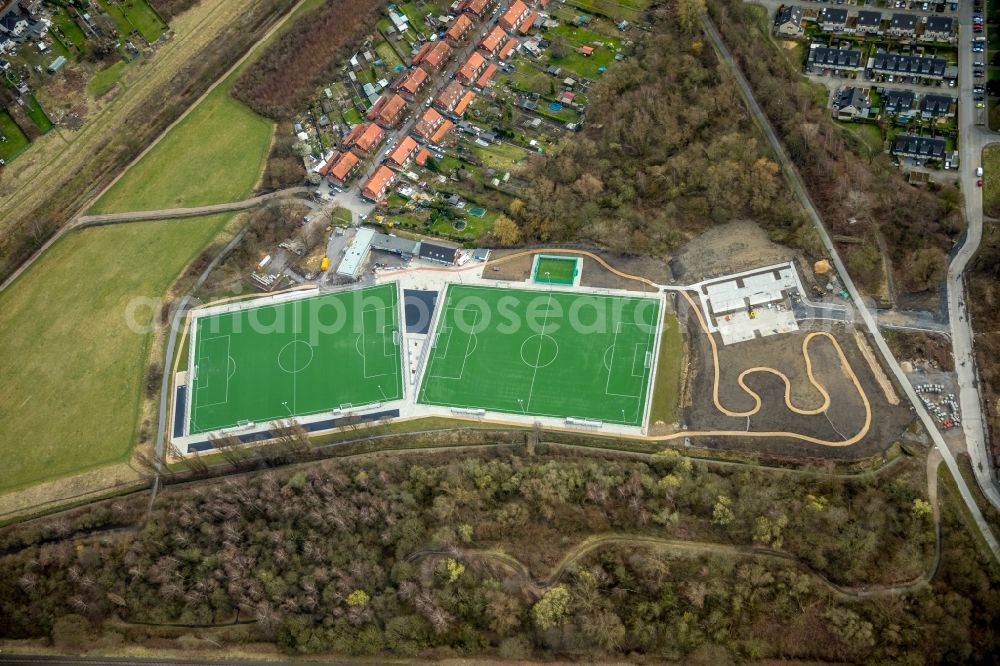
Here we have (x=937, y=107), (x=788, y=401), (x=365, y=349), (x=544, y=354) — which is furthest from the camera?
(x=937, y=107)

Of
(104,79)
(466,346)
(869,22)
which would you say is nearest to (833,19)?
(869,22)

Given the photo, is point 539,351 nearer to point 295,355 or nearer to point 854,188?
point 295,355

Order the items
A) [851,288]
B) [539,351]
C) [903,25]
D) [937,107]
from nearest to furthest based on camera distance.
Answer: [851,288], [539,351], [937,107], [903,25]

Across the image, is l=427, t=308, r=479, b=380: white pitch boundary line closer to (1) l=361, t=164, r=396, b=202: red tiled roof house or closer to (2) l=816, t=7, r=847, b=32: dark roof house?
(1) l=361, t=164, r=396, b=202: red tiled roof house

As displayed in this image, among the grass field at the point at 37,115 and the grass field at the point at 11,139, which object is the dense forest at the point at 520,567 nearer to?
the grass field at the point at 11,139

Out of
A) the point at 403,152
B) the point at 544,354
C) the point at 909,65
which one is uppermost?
the point at 403,152

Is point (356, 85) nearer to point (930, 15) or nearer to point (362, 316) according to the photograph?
point (362, 316)

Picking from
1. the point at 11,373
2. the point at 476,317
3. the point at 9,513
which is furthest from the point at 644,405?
the point at 11,373
